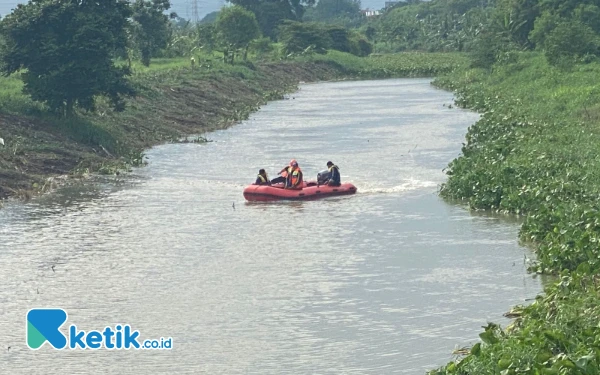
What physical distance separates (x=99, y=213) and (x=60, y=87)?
10312 mm

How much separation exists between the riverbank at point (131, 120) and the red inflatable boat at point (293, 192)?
19.1 ft

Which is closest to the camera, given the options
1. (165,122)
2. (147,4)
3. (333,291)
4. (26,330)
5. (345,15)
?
(26,330)

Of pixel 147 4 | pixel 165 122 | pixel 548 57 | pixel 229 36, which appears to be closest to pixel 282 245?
pixel 165 122

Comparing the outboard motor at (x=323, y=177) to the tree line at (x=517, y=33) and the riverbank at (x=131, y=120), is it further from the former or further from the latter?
the tree line at (x=517, y=33)

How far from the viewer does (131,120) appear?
39.4m

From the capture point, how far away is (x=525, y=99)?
4200cm

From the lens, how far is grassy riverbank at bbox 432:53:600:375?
1138cm

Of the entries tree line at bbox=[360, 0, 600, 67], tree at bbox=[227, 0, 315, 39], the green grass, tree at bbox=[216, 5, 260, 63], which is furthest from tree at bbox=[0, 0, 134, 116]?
tree at bbox=[227, 0, 315, 39]

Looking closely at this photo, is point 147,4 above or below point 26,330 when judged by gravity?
above


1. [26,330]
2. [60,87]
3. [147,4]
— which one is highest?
[147,4]

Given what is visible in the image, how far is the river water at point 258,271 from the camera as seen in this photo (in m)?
14.3

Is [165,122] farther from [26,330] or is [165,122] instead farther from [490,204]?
[26,330]

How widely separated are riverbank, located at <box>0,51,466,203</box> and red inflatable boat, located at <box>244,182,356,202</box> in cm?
581

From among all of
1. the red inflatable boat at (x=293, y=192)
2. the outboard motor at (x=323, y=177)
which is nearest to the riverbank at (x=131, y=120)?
the red inflatable boat at (x=293, y=192)
